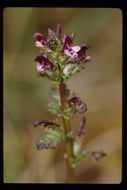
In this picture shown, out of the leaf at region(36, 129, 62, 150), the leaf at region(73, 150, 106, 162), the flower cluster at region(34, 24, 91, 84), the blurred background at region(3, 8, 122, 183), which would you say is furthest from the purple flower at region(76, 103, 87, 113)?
the blurred background at region(3, 8, 122, 183)

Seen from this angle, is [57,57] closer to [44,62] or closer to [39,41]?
[44,62]

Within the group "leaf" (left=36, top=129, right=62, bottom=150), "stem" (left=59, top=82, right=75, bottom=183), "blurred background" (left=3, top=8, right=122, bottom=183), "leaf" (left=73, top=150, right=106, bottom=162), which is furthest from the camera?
"blurred background" (left=3, top=8, right=122, bottom=183)

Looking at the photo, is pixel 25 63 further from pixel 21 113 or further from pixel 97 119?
pixel 97 119

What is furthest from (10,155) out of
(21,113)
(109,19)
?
(109,19)

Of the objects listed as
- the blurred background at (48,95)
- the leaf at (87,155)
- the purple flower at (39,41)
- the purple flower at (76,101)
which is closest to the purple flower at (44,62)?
the purple flower at (39,41)

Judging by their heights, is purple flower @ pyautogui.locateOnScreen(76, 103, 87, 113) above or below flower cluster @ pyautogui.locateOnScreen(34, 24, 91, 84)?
below

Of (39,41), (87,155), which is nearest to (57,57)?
(39,41)

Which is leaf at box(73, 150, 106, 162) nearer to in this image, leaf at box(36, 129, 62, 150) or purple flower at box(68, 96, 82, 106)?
leaf at box(36, 129, 62, 150)
